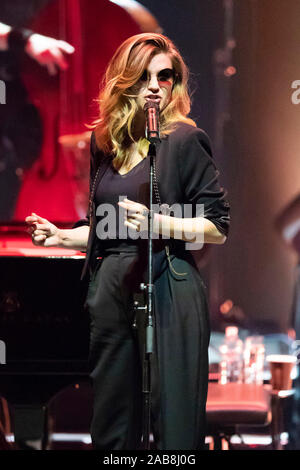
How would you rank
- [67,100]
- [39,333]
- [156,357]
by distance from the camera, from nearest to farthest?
[156,357] < [39,333] < [67,100]

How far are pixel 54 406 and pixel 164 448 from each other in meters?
2.23

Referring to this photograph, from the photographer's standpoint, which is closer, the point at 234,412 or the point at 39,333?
the point at 39,333

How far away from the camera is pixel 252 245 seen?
3.61m

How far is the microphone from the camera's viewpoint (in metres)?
1.68

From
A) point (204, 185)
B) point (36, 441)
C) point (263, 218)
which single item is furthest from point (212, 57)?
point (36, 441)

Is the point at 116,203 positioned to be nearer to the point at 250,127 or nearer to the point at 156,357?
the point at 156,357

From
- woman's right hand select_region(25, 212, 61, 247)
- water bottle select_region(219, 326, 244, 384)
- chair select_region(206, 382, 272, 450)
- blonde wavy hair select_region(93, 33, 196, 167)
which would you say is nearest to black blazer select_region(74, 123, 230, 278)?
blonde wavy hair select_region(93, 33, 196, 167)

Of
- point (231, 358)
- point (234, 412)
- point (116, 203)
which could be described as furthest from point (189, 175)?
point (231, 358)

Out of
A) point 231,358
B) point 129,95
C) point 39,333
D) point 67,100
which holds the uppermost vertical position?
point 67,100

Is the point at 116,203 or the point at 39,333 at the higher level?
the point at 116,203

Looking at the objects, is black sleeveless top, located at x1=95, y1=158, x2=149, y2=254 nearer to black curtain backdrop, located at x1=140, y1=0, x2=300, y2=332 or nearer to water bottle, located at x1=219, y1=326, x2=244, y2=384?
black curtain backdrop, located at x1=140, y1=0, x2=300, y2=332

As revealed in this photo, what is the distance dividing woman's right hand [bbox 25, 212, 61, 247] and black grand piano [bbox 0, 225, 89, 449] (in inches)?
22.0

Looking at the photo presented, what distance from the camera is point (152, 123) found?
1687mm

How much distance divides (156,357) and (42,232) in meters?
0.52
